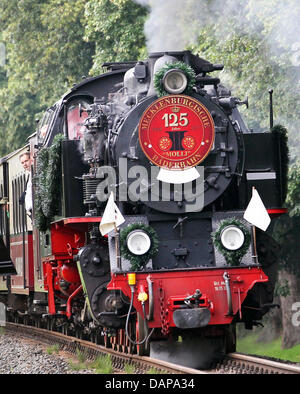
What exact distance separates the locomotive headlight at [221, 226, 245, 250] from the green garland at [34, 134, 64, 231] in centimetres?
212

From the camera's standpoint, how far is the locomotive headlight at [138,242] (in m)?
9.85

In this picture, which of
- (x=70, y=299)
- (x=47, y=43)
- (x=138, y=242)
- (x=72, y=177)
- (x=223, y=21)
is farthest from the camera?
(x=47, y=43)

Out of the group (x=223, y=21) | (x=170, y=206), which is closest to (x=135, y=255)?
(x=170, y=206)

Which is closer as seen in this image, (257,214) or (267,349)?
(257,214)

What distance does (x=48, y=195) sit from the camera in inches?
433

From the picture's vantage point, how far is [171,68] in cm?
1003

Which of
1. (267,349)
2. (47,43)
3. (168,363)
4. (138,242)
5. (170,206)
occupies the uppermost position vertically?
(47,43)

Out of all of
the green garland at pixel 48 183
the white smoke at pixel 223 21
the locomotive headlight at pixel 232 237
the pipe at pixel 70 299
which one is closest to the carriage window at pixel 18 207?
the green garland at pixel 48 183

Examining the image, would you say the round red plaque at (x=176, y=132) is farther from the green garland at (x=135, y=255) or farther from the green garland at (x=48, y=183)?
the green garland at (x=48, y=183)

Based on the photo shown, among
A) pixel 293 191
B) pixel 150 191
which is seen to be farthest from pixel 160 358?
pixel 293 191

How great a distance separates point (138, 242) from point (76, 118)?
2339 millimetres

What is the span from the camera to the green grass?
57.2 ft

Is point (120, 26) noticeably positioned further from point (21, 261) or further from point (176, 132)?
point (176, 132)

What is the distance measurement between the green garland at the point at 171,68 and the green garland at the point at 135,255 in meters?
1.46
